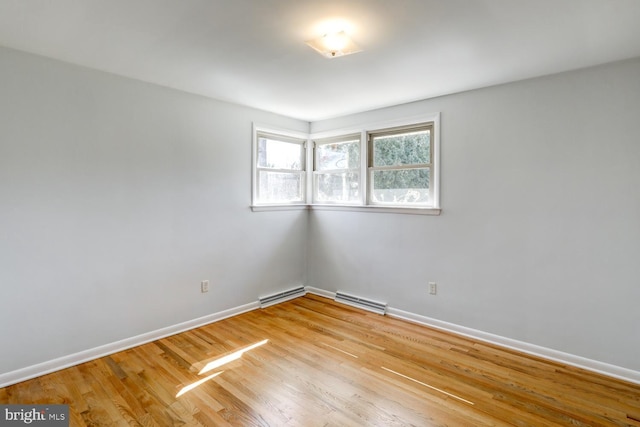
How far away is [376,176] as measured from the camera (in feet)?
13.1

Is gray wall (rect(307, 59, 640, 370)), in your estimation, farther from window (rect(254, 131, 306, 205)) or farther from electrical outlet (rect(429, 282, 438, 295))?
window (rect(254, 131, 306, 205))

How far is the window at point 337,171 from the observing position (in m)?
4.23

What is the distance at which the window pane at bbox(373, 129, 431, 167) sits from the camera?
11.7 ft

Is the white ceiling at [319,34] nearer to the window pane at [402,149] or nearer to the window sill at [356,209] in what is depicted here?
the window pane at [402,149]

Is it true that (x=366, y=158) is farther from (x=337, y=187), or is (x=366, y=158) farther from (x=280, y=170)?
(x=280, y=170)

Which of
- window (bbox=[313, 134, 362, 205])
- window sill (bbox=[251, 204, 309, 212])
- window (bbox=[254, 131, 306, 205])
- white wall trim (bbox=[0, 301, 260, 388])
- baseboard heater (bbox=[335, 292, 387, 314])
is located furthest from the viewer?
window (bbox=[313, 134, 362, 205])

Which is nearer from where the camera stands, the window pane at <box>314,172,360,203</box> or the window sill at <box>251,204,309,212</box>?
the window sill at <box>251,204,309,212</box>

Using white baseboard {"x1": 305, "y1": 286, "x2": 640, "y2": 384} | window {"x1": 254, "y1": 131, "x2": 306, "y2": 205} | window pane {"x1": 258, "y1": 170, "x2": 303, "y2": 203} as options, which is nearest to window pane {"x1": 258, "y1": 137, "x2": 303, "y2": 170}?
window {"x1": 254, "y1": 131, "x2": 306, "y2": 205}

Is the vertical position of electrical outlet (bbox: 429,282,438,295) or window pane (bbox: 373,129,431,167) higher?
window pane (bbox: 373,129,431,167)

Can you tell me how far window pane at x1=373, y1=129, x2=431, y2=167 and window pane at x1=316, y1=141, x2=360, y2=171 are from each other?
1.00 ft

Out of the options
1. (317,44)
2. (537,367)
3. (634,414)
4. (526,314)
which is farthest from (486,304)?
(317,44)

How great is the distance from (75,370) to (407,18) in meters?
3.46

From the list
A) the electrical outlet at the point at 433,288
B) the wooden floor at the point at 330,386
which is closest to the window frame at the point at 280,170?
the wooden floor at the point at 330,386

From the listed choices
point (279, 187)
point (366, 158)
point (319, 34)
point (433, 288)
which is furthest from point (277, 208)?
point (319, 34)
